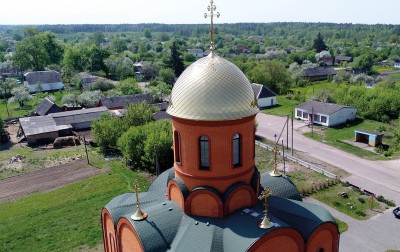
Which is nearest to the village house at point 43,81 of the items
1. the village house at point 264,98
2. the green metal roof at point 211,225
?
the village house at point 264,98

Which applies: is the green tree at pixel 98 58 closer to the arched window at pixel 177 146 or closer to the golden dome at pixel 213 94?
the arched window at pixel 177 146

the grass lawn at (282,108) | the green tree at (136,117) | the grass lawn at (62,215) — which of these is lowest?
the grass lawn at (62,215)

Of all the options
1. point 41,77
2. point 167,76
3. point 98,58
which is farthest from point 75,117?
point 98,58

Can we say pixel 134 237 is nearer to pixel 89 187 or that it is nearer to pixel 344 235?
pixel 344 235

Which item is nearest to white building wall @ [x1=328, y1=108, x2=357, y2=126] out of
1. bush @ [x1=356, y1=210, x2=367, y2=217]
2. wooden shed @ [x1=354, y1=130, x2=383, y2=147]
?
wooden shed @ [x1=354, y1=130, x2=383, y2=147]

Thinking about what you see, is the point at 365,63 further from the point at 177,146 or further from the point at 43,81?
the point at 177,146

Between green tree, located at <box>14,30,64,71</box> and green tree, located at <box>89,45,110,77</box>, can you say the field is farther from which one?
green tree, located at <box>14,30,64,71</box>
